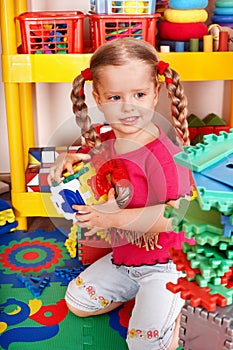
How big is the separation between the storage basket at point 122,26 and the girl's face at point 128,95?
0.35 meters

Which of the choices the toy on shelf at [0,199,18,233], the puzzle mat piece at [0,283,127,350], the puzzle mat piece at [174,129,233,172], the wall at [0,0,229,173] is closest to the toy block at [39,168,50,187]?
the toy on shelf at [0,199,18,233]

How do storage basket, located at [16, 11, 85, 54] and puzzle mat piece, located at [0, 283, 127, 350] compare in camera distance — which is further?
storage basket, located at [16, 11, 85, 54]

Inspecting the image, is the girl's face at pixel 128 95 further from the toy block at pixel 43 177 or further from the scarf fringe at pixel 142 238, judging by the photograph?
the toy block at pixel 43 177

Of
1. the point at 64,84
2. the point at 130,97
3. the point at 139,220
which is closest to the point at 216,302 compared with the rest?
the point at 139,220

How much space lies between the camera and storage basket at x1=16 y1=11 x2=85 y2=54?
1.20m

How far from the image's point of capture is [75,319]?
0.99 meters

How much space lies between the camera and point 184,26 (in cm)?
127

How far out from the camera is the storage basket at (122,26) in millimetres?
1201

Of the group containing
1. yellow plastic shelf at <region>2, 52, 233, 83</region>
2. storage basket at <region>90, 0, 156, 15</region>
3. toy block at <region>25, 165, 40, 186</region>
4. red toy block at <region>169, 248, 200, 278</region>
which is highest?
storage basket at <region>90, 0, 156, 15</region>

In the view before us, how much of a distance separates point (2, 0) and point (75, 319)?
0.71m

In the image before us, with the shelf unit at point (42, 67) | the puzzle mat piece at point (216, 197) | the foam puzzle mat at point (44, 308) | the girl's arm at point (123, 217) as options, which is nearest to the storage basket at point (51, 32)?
the shelf unit at point (42, 67)

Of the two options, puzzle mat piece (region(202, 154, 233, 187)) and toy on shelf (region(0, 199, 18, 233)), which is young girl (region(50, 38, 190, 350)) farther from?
toy on shelf (region(0, 199, 18, 233))

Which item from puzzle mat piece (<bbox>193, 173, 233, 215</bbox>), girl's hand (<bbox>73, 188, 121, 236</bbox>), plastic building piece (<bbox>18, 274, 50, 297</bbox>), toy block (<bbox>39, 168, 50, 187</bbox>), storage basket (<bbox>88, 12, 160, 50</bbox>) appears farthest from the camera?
toy block (<bbox>39, 168, 50, 187</bbox>)

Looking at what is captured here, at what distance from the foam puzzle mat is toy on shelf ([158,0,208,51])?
531 mm
